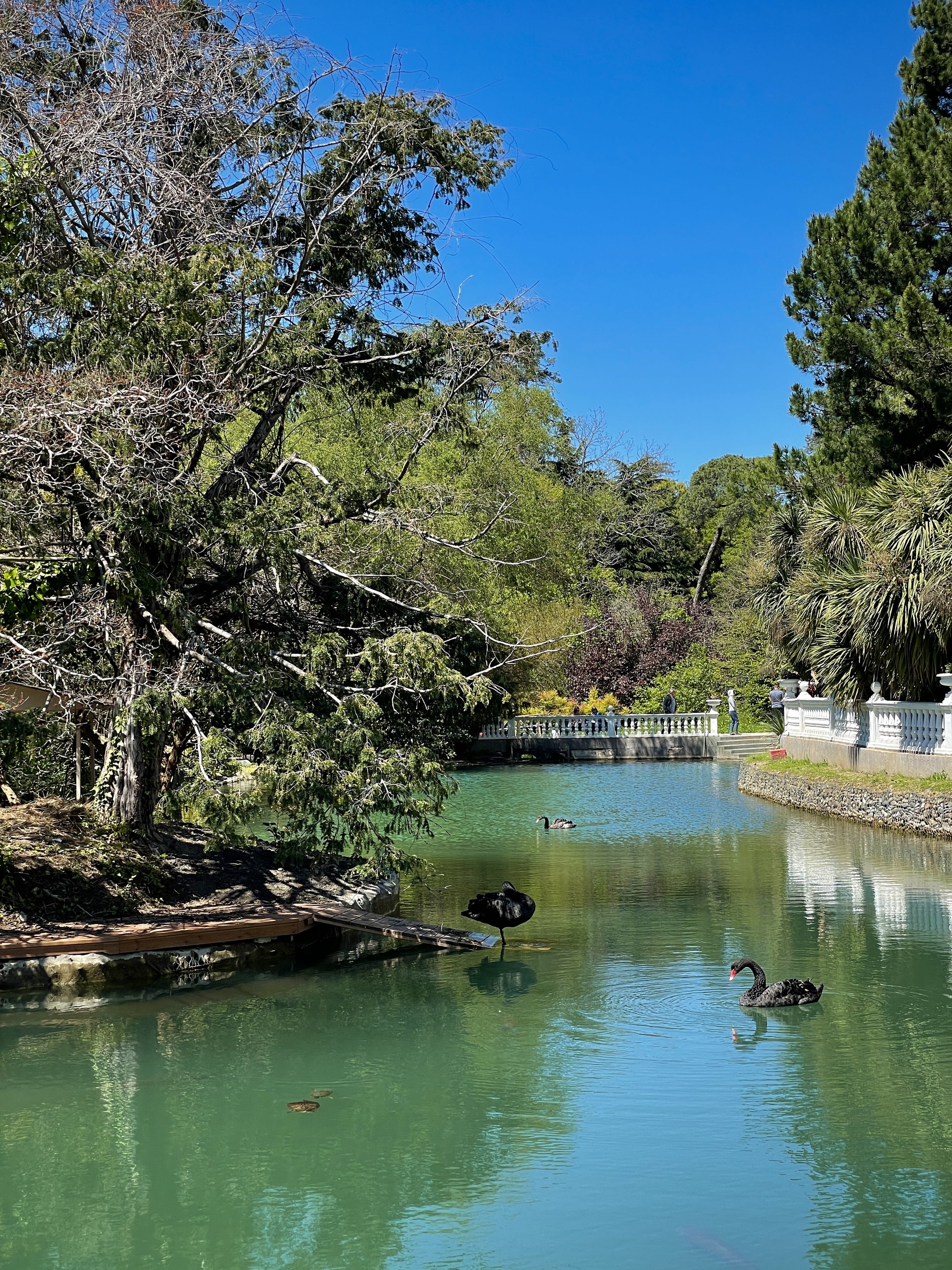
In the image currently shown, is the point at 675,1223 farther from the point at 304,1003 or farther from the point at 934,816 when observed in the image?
the point at 934,816

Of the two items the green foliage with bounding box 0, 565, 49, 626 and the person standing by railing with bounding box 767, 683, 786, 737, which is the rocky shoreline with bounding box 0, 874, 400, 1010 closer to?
the green foliage with bounding box 0, 565, 49, 626

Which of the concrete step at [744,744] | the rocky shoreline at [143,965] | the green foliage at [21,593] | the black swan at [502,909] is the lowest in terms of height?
the rocky shoreline at [143,965]

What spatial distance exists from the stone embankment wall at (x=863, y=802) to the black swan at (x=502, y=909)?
354 inches

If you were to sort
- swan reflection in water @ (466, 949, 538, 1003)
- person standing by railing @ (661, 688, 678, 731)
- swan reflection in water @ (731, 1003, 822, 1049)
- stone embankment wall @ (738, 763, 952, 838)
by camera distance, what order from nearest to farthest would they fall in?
swan reflection in water @ (731, 1003, 822, 1049), swan reflection in water @ (466, 949, 538, 1003), stone embankment wall @ (738, 763, 952, 838), person standing by railing @ (661, 688, 678, 731)

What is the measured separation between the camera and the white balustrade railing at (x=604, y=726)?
42.2m

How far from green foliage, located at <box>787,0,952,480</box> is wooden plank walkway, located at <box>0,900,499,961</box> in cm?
1869

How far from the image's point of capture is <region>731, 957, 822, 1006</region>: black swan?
10188 mm

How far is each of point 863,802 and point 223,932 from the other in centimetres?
1349

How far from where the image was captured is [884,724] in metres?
22.8

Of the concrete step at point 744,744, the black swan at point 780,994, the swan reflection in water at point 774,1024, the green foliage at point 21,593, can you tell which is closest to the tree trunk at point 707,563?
the concrete step at point 744,744

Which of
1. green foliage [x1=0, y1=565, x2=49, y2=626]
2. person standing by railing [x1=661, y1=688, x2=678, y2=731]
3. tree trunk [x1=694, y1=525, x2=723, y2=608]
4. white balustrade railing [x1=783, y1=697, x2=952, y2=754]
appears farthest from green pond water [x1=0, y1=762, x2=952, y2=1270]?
tree trunk [x1=694, y1=525, x2=723, y2=608]

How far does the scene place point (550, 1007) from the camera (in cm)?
1033

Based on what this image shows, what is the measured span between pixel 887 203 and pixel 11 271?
850 inches

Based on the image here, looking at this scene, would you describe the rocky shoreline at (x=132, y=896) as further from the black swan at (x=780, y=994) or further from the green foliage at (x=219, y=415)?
the black swan at (x=780, y=994)
